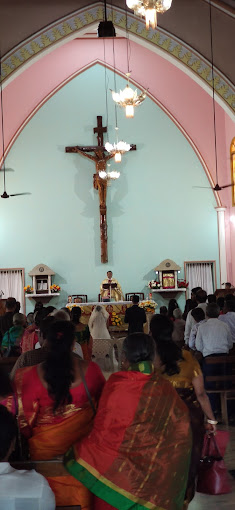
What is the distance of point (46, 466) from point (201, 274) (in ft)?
55.1

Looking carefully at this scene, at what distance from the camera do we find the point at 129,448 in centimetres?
331

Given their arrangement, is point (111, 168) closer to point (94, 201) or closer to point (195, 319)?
point (94, 201)

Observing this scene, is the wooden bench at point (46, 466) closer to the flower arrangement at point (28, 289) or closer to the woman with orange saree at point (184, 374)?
the woman with orange saree at point (184, 374)

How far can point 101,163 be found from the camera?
19.5 meters

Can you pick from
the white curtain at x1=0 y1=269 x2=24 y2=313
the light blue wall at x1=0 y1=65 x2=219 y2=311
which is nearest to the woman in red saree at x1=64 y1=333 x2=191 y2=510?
the light blue wall at x1=0 y1=65 x2=219 y2=311

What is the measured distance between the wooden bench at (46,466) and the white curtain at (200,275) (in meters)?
16.6

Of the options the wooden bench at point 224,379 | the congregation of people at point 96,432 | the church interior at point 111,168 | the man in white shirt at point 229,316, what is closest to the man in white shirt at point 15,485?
the congregation of people at point 96,432

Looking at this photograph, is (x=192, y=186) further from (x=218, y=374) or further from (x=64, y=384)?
(x=64, y=384)

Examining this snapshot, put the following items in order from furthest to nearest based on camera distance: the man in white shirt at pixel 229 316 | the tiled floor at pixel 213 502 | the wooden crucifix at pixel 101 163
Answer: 1. the wooden crucifix at pixel 101 163
2. the man in white shirt at pixel 229 316
3. the tiled floor at pixel 213 502

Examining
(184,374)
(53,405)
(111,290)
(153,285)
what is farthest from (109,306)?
(53,405)

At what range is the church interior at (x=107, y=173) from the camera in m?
19.8

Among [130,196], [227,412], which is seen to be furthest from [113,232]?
[227,412]

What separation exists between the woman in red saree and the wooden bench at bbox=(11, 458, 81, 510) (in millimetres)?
72

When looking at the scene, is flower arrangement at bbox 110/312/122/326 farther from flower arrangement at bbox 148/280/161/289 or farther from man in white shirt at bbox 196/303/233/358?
man in white shirt at bbox 196/303/233/358
